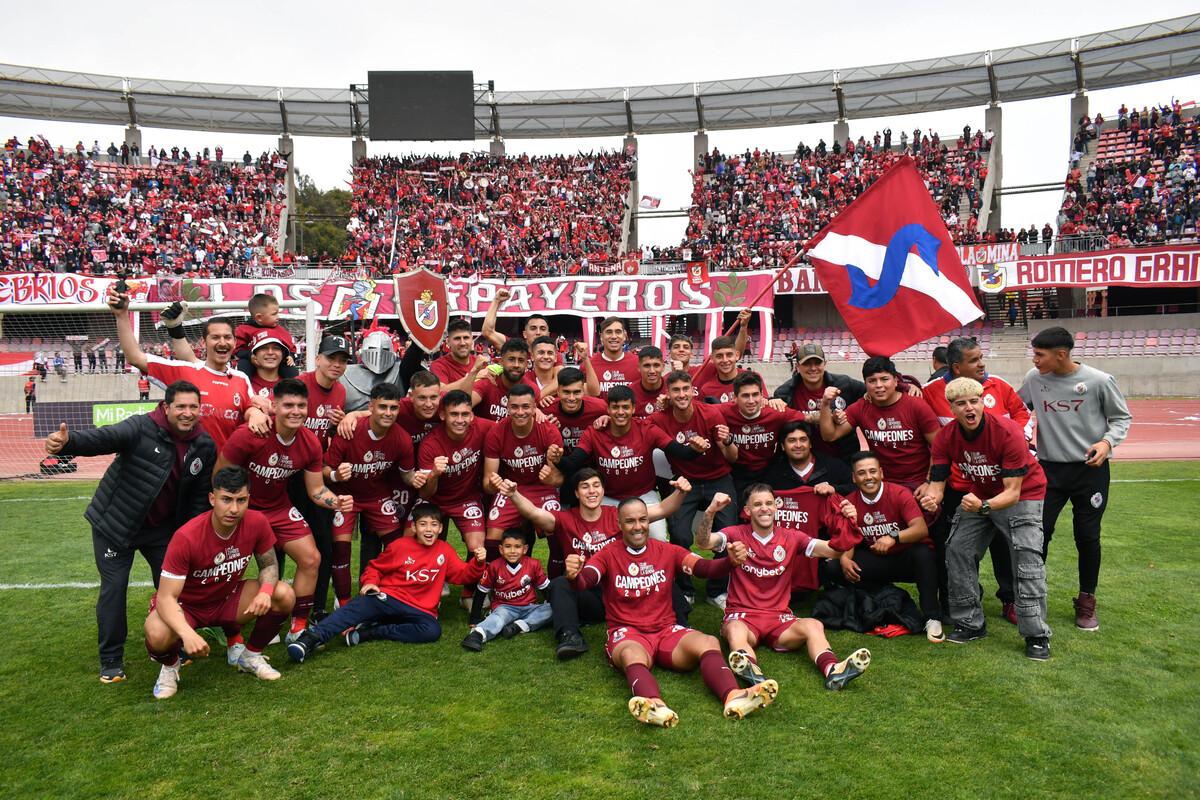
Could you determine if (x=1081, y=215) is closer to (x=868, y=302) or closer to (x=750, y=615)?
(x=868, y=302)

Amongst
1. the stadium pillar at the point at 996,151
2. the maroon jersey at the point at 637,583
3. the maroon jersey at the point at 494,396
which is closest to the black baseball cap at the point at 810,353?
the maroon jersey at the point at 637,583

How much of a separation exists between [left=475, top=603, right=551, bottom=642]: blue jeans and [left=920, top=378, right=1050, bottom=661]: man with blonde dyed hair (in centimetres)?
308

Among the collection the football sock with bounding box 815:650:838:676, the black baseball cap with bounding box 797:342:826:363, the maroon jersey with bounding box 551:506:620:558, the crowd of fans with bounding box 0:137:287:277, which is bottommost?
the football sock with bounding box 815:650:838:676

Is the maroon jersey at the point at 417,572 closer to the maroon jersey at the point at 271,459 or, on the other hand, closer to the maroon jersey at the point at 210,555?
the maroon jersey at the point at 271,459

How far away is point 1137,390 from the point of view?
86.3 ft

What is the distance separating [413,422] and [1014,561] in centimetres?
499

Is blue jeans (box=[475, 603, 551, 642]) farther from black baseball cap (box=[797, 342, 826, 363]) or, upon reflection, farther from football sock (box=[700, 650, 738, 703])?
black baseball cap (box=[797, 342, 826, 363])

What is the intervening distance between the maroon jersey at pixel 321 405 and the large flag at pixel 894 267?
16.0 ft

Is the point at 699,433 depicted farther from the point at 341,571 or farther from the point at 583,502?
the point at 341,571

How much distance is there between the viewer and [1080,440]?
5.96 m

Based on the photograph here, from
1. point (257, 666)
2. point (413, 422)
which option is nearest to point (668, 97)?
point (413, 422)

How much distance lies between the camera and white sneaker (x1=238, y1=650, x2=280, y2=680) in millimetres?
5203

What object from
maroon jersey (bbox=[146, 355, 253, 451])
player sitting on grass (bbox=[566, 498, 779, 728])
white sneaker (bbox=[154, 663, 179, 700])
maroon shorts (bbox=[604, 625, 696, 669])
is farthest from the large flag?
white sneaker (bbox=[154, 663, 179, 700])

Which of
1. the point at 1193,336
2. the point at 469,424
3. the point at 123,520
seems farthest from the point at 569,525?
the point at 1193,336
